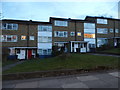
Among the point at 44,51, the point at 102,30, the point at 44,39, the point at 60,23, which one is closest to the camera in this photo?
the point at 44,51

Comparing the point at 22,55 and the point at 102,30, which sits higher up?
the point at 102,30

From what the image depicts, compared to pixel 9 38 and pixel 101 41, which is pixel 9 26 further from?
pixel 101 41

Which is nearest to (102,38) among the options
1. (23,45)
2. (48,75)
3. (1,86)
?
(23,45)

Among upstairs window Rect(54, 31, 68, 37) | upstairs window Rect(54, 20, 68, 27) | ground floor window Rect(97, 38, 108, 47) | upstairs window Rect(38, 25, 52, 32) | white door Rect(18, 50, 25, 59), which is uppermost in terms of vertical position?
upstairs window Rect(54, 20, 68, 27)

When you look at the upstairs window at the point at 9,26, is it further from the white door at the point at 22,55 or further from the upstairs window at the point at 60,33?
the upstairs window at the point at 60,33

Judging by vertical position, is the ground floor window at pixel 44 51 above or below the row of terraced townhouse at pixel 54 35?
below

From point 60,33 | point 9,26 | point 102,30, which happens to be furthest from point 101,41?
point 9,26

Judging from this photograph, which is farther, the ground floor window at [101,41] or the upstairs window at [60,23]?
the ground floor window at [101,41]

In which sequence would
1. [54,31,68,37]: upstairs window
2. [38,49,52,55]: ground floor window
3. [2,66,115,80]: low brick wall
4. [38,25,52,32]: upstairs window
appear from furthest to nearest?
[54,31,68,37]: upstairs window < [38,25,52,32]: upstairs window < [38,49,52,55]: ground floor window < [2,66,115,80]: low brick wall

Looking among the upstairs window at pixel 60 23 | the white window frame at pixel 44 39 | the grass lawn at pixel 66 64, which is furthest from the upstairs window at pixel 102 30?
the grass lawn at pixel 66 64

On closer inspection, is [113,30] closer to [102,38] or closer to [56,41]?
[102,38]

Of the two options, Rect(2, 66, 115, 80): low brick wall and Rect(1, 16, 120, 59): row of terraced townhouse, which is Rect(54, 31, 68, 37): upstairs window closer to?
Rect(1, 16, 120, 59): row of terraced townhouse

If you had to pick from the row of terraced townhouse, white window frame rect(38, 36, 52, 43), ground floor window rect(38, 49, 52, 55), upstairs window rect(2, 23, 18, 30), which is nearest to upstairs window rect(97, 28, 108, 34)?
the row of terraced townhouse

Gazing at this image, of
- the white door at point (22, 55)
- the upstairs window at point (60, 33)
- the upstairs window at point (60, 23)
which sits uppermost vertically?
the upstairs window at point (60, 23)
